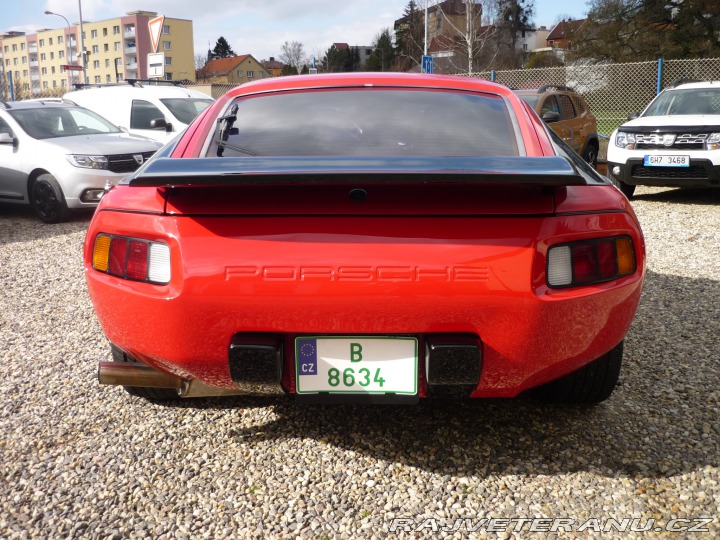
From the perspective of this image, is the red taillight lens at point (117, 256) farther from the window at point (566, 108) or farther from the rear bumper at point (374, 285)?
the window at point (566, 108)

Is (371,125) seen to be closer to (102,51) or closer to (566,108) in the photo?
(566,108)

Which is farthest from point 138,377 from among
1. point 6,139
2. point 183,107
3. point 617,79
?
point 617,79

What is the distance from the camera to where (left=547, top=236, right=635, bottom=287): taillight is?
208cm

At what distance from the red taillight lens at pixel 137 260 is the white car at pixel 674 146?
8263mm

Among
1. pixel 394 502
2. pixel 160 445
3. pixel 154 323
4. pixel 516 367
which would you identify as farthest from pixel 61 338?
pixel 516 367

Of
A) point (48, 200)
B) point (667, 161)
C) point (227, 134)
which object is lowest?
point (48, 200)

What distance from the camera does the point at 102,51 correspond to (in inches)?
3984

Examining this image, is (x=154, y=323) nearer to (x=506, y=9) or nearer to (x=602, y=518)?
(x=602, y=518)

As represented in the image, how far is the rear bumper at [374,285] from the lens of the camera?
201 centimetres

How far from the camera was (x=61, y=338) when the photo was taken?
4.07 meters

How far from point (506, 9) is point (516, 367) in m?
65.8

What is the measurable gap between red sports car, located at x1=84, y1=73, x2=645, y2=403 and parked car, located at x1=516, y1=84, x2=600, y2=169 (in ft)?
28.2
